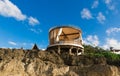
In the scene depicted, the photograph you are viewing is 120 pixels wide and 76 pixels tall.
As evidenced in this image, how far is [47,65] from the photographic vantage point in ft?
74.1

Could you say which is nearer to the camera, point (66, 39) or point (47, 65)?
point (47, 65)

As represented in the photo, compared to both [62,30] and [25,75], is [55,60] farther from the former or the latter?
[62,30]

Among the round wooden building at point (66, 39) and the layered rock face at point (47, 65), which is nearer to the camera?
the layered rock face at point (47, 65)

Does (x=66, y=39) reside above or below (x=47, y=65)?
above

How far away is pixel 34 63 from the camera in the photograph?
22547mm

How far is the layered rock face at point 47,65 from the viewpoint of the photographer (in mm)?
21672

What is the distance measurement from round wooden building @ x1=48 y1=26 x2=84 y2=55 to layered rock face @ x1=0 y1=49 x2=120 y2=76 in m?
5.99

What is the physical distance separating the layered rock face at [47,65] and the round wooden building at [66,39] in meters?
5.99

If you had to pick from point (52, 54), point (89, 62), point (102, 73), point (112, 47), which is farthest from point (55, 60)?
point (112, 47)

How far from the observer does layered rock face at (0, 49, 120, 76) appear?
71.1 ft

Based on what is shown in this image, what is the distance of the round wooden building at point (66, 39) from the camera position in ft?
101

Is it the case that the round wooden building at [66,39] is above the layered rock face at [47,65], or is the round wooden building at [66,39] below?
above

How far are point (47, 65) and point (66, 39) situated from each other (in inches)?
418

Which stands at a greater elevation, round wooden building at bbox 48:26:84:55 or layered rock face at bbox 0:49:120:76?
round wooden building at bbox 48:26:84:55
